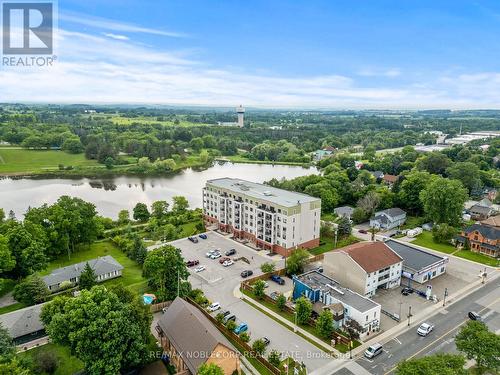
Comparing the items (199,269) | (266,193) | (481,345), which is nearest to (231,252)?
(199,269)

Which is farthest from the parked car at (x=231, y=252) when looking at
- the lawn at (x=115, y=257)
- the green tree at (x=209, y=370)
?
the green tree at (x=209, y=370)

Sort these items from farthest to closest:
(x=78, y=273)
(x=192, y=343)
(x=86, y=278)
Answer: (x=78, y=273)
(x=86, y=278)
(x=192, y=343)

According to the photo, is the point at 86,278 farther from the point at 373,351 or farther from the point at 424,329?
the point at 424,329

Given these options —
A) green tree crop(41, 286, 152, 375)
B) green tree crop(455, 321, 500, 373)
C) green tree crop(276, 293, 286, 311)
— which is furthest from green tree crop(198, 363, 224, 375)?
green tree crop(455, 321, 500, 373)

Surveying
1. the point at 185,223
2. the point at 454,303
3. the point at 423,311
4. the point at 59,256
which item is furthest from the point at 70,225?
the point at 454,303

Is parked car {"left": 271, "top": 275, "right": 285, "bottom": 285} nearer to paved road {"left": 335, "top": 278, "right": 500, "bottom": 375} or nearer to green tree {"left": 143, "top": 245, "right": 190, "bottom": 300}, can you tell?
green tree {"left": 143, "top": 245, "right": 190, "bottom": 300}
